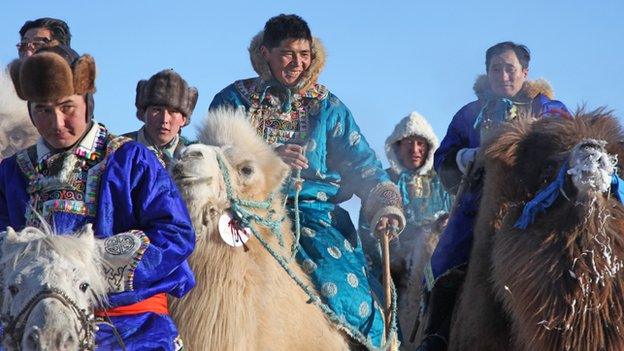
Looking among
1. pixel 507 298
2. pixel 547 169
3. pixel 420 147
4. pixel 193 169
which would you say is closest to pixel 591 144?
pixel 547 169

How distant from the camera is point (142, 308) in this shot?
5.46 meters

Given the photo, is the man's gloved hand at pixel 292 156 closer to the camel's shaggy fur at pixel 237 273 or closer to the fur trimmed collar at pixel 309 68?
the camel's shaggy fur at pixel 237 273

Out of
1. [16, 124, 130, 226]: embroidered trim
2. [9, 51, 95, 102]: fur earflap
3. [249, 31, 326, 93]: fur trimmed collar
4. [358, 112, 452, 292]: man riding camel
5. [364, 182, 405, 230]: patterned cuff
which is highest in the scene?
[9, 51, 95, 102]: fur earflap

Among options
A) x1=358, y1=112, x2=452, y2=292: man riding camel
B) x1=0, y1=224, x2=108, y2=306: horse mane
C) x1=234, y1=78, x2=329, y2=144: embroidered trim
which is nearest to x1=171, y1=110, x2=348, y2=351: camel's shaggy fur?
x1=234, y1=78, x2=329, y2=144: embroidered trim

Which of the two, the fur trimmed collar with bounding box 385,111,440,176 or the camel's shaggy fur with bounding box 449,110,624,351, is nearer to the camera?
the camel's shaggy fur with bounding box 449,110,624,351

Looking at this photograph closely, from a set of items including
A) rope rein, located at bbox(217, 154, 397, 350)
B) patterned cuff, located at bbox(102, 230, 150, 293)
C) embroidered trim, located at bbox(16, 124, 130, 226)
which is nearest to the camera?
patterned cuff, located at bbox(102, 230, 150, 293)

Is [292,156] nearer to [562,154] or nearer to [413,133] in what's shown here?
[562,154]

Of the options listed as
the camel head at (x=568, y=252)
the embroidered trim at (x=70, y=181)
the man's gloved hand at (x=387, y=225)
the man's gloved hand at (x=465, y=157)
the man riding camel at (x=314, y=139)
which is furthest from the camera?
the man's gloved hand at (x=387, y=225)

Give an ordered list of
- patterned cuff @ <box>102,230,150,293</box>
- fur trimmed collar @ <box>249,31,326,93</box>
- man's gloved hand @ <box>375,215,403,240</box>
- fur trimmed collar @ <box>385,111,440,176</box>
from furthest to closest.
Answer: fur trimmed collar @ <box>385,111,440,176</box> → fur trimmed collar @ <box>249,31,326,93</box> → man's gloved hand @ <box>375,215,403,240</box> → patterned cuff @ <box>102,230,150,293</box>

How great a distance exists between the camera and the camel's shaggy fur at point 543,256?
20.3 feet

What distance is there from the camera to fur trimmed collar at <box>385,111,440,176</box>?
12.6 m

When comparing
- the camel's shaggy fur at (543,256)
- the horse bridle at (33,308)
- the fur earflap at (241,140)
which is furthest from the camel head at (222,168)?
the horse bridle at (33,308)

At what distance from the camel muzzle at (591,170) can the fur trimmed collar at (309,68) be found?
248cm

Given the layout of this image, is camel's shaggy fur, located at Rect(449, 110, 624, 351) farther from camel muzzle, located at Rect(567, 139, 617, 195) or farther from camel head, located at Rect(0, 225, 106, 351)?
camel head, located at Rect(0, 225, 106, 351)
